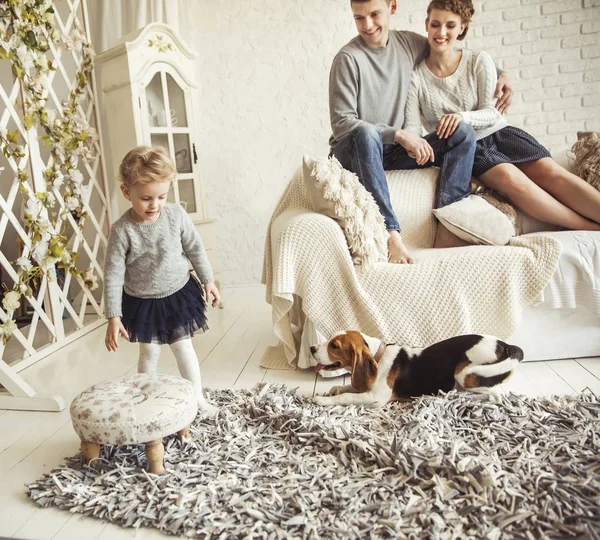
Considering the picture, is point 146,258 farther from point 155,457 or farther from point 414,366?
point 414,366

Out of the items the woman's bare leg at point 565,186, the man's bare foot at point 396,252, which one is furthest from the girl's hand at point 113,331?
the woman's bare leg at point 565,186

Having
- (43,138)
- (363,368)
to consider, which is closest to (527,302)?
(363,368)

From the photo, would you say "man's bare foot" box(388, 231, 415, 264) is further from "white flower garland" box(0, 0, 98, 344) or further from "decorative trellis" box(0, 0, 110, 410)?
"white flower garland" box(0, 0, 98, 344)

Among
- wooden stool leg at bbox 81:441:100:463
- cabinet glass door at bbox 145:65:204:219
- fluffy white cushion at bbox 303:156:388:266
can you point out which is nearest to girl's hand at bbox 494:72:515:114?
fluffy white cushion at bbox 303:156:388:266

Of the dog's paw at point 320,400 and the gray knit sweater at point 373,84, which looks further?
the gray knit sweater at point 373,84

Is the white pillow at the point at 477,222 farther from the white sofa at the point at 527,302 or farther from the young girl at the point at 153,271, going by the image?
the young girl at the point at 153,271

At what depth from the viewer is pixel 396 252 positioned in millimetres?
1950

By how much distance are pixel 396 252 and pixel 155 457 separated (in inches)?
43.1

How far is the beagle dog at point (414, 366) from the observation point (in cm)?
153

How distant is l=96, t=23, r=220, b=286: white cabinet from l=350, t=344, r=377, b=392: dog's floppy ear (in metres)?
1.80

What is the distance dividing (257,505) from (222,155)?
9.35 feet

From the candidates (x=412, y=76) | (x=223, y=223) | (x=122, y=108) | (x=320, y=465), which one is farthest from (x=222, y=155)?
(x=320, y=465)

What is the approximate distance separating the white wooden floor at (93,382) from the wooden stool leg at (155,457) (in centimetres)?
16

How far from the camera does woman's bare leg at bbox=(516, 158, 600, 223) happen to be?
2.07 meters
